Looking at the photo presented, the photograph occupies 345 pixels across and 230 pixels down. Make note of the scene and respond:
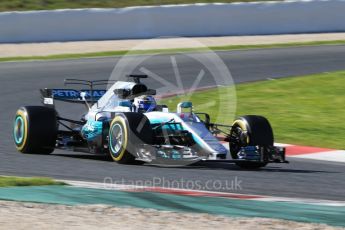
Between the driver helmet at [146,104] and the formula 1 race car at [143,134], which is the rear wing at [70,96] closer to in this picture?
the formula 1 race car at [143,134]

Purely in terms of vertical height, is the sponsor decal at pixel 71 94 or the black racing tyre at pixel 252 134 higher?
the sponsor decal at pixel 71 94

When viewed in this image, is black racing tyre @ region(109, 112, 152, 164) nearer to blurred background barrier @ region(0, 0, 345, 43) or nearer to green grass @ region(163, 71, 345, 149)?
green grass @ region(163, 71, 345, 149)

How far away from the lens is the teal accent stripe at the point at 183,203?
8.15 metres

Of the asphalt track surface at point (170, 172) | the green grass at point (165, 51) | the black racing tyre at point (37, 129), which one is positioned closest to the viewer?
the asphalt track surface at point (170, 172)

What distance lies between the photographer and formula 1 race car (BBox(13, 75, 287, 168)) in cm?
1129

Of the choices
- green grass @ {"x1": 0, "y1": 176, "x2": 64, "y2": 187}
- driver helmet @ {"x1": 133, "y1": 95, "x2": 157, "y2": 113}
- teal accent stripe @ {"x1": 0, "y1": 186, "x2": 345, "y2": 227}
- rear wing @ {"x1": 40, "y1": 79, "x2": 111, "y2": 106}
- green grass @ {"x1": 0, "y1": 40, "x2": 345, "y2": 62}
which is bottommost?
teal accent stripe @ {"x1": 0, "y1": 186, "x2": 345, "y2": 227}

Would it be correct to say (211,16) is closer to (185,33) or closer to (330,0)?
(185,33)

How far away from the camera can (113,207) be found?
8203 millimetres

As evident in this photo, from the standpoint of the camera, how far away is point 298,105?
1809cm

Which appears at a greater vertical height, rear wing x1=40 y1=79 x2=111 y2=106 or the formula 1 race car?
rear wing x1=40 y1=79 x2=111 y2=106

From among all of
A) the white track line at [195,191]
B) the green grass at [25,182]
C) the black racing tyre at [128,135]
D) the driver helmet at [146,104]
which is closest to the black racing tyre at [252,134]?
the driver helmet at [146,104]

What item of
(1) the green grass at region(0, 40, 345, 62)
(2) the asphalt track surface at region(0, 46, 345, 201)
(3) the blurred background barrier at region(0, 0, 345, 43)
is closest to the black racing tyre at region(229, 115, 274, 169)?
(2) the asphalt track surface at region(0, 46, 345, 201)

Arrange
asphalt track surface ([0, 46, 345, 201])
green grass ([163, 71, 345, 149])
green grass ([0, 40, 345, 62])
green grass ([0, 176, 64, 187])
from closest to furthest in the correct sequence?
1. green grass ([0, 176, 64, 187])
2. asphalt track surface ([0, 46, 345, 201])
3. green grass ([163, 71, 345, 149])
4. green grass ([0, 40, 345, 62])

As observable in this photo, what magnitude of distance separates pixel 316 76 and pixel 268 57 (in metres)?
4.60
